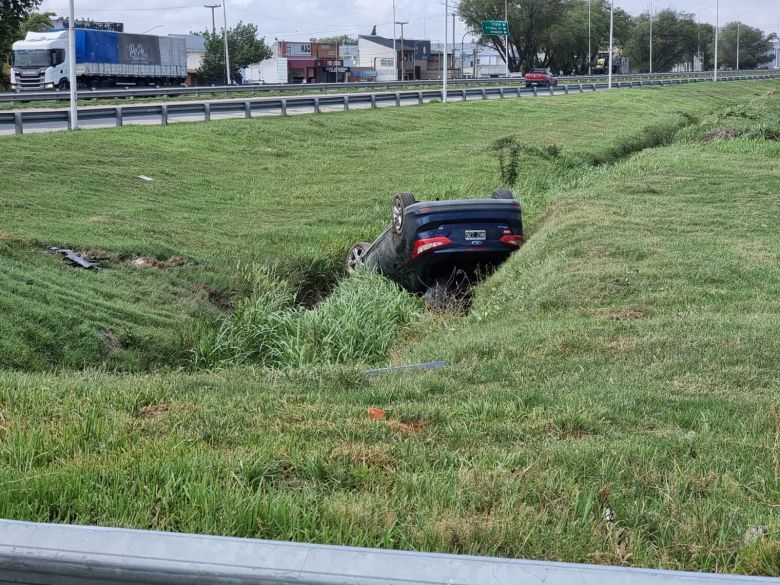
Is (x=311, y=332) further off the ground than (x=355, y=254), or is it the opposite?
(x=355, y=254)

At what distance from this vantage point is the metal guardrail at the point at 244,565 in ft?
6.64

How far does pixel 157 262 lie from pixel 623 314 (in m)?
7.46

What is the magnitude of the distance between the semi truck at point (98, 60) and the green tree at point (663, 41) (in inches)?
3391

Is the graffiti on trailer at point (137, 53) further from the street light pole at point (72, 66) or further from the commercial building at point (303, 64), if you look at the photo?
the commercial building at point (303, 64)

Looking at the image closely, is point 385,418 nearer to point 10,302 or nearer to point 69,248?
point 10,302

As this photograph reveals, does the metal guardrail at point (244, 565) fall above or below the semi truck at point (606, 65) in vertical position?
below

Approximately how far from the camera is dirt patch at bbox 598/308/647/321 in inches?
354

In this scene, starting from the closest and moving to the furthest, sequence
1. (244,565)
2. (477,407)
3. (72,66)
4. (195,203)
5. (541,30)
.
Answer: (244,565)
(477,407)
(195,203)
(72,66)
(541,30)

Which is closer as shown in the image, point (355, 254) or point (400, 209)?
point (400, 209)

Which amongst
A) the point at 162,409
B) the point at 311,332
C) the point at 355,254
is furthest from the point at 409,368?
the point at 355,254

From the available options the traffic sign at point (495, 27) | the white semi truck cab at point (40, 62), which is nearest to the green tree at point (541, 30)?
the traffic sign at point (495, 27)

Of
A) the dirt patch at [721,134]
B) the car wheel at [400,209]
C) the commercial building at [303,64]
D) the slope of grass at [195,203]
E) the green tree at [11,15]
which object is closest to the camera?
the slope of grass at [195,203]

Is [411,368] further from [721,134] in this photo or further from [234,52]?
[234,52]

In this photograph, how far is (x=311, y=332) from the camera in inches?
440
